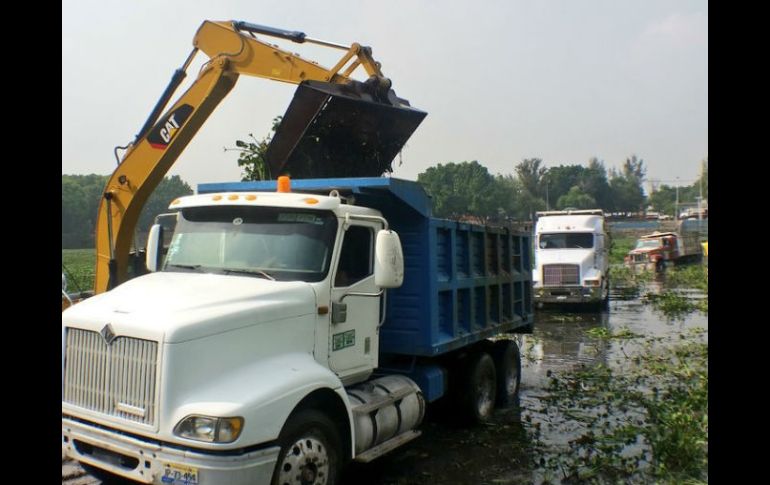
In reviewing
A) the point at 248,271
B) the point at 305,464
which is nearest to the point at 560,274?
the point at 248,271

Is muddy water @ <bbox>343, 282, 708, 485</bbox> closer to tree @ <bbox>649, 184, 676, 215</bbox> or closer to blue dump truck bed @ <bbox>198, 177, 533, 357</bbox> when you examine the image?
blue dump truck bed @ <bbox>198, 177, 533, 357</bbox>

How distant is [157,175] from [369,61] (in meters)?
3.40

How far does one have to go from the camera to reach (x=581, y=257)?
758 inches

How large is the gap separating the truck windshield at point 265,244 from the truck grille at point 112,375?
43.9 inches

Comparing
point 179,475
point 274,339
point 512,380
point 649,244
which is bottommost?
point 512,380

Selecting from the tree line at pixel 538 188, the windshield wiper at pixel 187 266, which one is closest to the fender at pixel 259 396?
the windshield wiper at pixel 187 266

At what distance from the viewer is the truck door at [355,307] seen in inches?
203

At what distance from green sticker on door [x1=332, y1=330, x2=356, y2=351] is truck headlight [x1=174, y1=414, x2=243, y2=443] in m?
1.43

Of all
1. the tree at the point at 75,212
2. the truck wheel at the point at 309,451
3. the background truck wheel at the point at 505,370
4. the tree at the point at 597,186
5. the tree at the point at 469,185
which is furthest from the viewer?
the tree at the point at 597,186

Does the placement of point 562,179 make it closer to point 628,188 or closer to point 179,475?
point 628,188

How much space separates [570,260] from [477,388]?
13.0 meters

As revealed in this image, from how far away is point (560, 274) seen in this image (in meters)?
19.3

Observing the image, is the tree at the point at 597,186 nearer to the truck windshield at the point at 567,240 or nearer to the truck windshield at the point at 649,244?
the truck windshield at the point at 649,244
